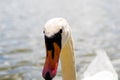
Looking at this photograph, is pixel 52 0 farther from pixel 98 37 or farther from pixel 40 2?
pixel 98 37

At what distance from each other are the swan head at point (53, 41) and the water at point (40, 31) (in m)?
3.10

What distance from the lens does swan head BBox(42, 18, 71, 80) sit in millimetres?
3650

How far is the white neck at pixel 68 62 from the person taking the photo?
4461 millimetres

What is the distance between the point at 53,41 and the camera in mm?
3754

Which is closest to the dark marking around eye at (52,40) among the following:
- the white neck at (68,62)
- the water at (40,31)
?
the white neck at (68,62)

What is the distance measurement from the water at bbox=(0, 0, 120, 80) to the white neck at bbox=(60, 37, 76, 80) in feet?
7.70

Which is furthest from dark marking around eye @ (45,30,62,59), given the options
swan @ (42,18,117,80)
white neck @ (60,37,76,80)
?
white neck @ (60,37,76,80)

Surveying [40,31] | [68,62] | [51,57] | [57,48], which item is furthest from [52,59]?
[40,31]

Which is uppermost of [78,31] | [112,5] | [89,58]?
[112,5]

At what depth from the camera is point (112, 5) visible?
40.9 feet

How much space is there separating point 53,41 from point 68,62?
85cm

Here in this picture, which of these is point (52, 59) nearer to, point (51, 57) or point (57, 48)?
point (51, 57)

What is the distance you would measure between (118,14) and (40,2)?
11.9 ft

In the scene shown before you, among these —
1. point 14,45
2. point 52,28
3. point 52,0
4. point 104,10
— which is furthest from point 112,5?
point 52,28
